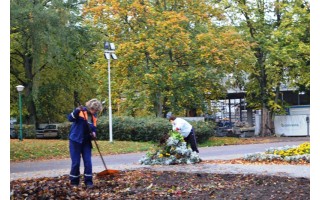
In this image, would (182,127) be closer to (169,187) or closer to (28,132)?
(169,187)

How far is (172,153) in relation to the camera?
1281cm

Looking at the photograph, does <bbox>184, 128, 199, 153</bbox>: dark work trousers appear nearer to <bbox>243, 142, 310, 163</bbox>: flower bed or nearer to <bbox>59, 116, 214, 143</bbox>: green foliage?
<bbox>243, 142, 310, 163</bbox>: flower bed

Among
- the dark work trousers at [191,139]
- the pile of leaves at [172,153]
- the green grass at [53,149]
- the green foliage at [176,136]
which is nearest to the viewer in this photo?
the pile of leaves at [172,153]

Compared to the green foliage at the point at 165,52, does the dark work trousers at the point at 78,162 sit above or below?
below

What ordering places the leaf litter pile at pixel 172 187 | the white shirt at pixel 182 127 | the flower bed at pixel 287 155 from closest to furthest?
the leaf litter pile at pixel 172 187, the flower bed at pixel 287 155, the white shirt at pixel 182 127

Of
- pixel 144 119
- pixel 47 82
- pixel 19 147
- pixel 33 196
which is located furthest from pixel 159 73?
pixel 33 196

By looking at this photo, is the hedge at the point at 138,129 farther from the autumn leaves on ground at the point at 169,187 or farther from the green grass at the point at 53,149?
the autumn leaves on ground at the point at 169,187

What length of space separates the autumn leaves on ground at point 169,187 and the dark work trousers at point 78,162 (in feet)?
0.61

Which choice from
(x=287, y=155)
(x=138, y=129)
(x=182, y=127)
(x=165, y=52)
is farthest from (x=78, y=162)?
(x=165, y=52)

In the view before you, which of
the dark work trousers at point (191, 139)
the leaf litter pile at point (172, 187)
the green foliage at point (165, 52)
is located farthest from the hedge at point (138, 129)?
the leaf litter pile at point (172, 187)

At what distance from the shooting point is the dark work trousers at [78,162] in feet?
29.8

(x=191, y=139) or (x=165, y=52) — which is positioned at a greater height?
(x=165, y=52)

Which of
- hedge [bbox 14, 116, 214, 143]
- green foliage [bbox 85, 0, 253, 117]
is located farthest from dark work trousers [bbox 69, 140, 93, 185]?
green foliage [bbox 85, 0, 253, 117]

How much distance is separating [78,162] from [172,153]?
4.05m
